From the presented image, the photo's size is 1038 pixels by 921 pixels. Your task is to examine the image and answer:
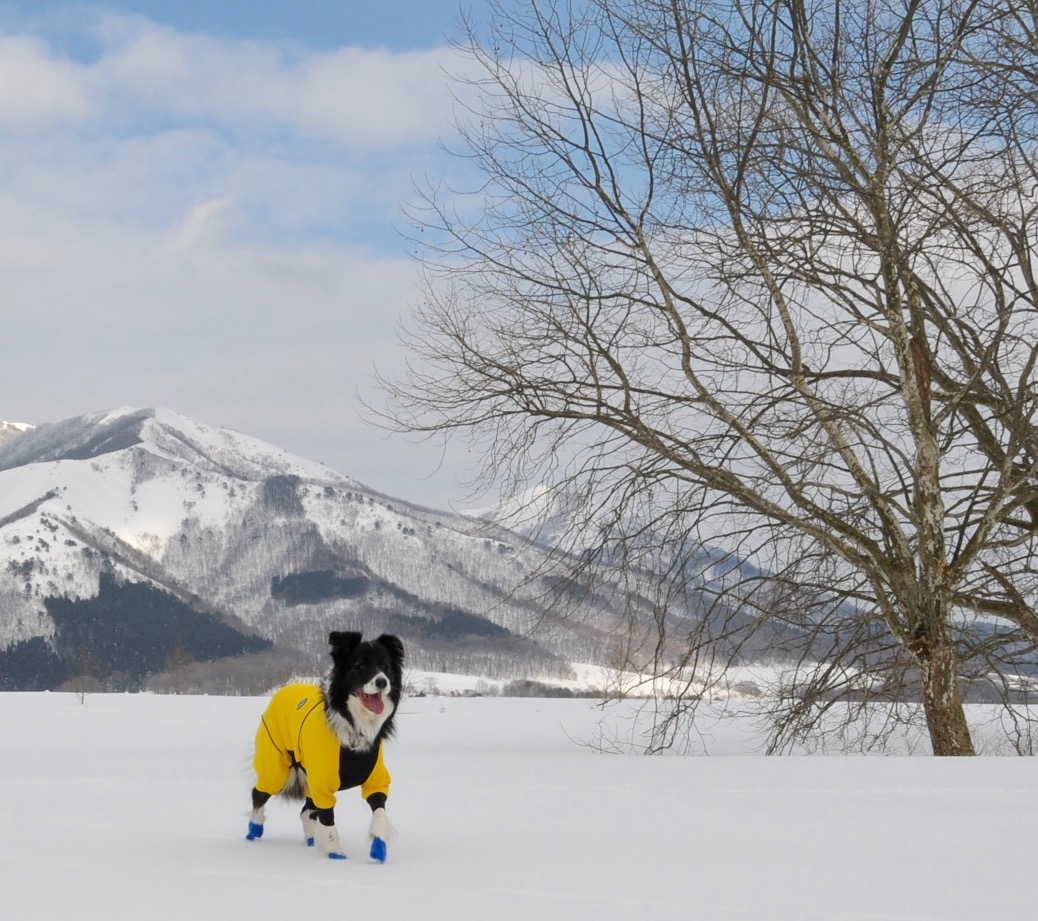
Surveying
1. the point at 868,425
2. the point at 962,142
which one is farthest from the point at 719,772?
the point at 962,142

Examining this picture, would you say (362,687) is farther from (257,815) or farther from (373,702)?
(257,815)

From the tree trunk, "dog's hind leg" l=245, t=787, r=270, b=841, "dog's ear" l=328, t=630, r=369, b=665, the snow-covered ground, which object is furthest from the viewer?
the tree trunk

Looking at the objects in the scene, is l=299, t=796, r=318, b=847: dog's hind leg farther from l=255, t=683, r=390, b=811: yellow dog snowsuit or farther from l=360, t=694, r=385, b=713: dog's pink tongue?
l=360, t=694, r=385, b=713: dog's pink tongue

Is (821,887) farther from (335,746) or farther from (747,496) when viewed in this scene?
(747,496)

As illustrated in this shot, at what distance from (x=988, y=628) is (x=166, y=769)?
8465 millimetres

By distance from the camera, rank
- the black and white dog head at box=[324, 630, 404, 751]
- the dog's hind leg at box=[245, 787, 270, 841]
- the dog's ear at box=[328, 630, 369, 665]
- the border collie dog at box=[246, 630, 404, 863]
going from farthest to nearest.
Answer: the dog's hind leg at box=[245, 787, 270, 841]
the dog's ear at box=[328, 630, 369, 665]
the black and white dog head at box=[324, 630, 404, 751]
the border collie dog at box=[246, 630, 404, 863]

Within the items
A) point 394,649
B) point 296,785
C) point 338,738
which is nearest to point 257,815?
point 296,785

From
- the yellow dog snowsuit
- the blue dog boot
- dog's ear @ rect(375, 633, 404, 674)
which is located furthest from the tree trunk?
the blue dog boot

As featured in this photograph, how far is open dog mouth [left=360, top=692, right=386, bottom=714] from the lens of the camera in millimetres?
5656

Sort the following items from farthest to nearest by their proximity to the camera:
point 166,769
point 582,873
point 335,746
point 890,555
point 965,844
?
point 890,555 → point 166,769 → point 335,746 → point 965,844 → point 582,873

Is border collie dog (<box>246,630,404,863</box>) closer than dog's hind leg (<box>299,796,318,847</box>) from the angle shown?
Yes

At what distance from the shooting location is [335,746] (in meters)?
5.57

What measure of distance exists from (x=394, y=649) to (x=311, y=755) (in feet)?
2.29

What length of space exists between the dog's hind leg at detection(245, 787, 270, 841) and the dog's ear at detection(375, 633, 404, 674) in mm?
1036
